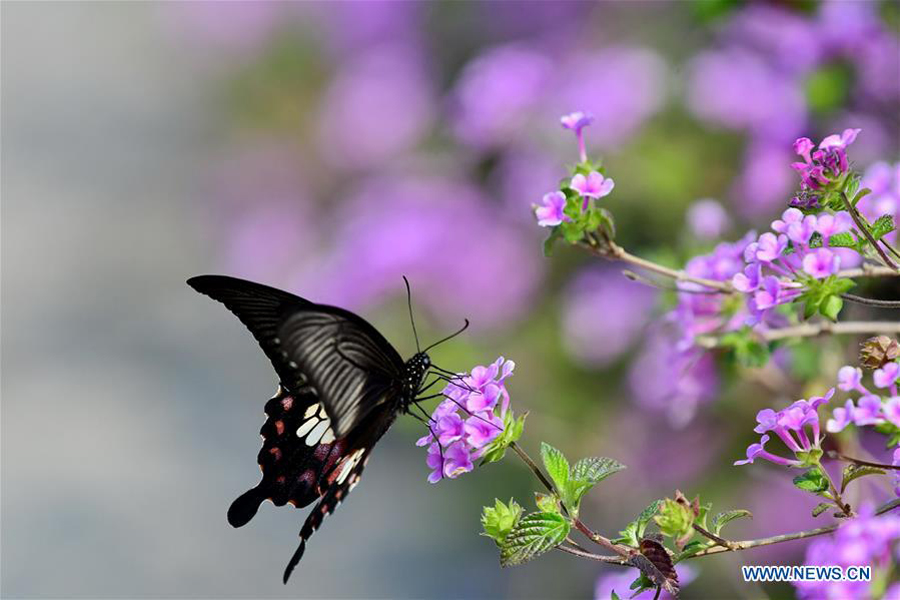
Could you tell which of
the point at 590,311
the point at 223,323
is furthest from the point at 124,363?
the point at 590,311

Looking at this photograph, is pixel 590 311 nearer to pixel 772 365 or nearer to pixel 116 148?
pixel 772 365

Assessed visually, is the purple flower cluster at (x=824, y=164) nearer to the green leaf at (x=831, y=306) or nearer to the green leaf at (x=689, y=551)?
the green leaf at (x=831, y=306)

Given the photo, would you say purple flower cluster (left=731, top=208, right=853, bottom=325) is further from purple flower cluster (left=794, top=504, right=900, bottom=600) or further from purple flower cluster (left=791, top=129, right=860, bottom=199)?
purple flower cluster (left=794, top=504, right=900, bottom=600)

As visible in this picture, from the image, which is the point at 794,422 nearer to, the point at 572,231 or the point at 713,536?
the point at 713,536

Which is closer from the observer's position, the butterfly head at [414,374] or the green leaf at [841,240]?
the green leaf at [841,240]

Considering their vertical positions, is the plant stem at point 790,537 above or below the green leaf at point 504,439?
below

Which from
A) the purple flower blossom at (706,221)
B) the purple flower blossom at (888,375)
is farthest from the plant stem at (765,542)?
the purple flower blossom at (706,221)
